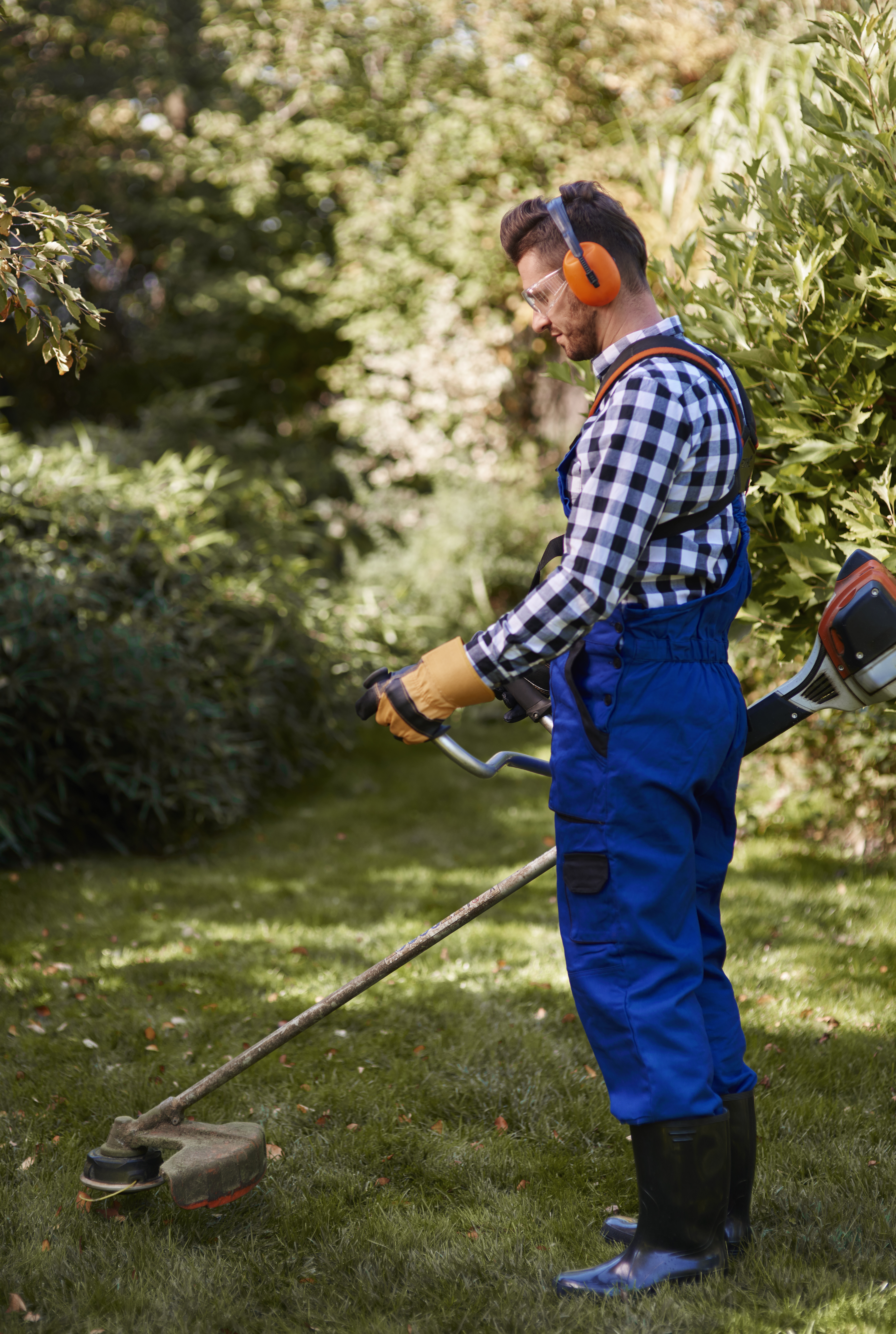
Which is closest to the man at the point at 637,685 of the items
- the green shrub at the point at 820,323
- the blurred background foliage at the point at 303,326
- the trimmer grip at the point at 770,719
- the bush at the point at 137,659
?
the trimmer grip at the point at 770,719

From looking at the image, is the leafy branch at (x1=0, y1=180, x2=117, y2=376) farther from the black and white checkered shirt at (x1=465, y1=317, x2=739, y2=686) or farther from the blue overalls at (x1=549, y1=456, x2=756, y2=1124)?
the blue overalls at (x1=549, y1=456, x2=756, y2=1124)

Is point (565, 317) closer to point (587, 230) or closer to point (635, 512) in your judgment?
point (587, 230)

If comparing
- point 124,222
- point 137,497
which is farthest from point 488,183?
point 137,497

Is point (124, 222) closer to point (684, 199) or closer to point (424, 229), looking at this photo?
point (424, 229)

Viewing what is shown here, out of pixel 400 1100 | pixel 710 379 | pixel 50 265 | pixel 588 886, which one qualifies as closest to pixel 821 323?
pixel 710 379

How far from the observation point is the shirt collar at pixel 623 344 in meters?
2.14

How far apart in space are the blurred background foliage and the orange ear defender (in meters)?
1.69

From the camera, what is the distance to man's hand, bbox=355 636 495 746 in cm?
208

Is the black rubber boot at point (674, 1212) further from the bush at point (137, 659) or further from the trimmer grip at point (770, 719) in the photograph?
the bush at point (137, 659)

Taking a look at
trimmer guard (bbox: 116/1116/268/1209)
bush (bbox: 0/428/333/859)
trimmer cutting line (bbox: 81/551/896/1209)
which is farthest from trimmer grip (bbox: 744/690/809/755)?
bush (bbox: 0/428/333/859)

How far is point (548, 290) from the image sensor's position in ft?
7.07

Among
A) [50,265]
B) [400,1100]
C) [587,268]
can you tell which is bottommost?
[400,1100]

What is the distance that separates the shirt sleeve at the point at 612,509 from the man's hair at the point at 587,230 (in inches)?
11.7

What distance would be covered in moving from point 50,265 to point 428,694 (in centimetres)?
131
